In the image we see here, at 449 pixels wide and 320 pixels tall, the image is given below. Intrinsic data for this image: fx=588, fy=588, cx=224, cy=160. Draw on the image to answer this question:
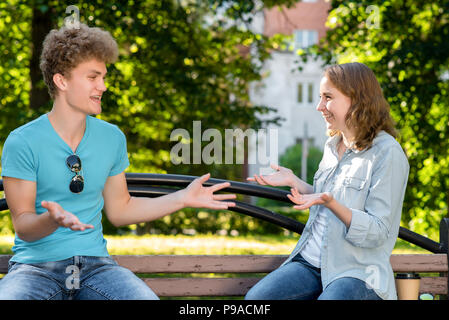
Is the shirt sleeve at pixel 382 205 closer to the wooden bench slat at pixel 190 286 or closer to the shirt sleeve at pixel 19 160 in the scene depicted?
the wooden bench slat at pixel 190 286

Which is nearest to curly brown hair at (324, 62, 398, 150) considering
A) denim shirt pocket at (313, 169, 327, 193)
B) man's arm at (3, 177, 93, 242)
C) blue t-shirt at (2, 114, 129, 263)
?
denim shirt pocket at (313, 169, 327, 193)

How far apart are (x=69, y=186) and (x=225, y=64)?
29.8 ft

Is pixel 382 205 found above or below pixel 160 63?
below

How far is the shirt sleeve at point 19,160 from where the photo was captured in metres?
2.37

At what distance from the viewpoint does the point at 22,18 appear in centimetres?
1109

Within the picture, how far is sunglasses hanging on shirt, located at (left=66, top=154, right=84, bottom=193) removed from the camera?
2.44 meters

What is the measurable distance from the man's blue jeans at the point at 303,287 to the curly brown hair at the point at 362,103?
632mm

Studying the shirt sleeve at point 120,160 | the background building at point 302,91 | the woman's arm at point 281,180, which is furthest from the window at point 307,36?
the shirt sleeve at point 120,160

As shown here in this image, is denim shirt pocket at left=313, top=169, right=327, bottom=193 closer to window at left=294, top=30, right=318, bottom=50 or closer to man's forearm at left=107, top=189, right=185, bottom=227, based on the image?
man's forearm at left=107, top=189, right=185, bottom=227

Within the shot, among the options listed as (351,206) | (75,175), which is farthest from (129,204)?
(351,206)

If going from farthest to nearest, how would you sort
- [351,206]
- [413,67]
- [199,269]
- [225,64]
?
[225,64], [413,67], [199,269], [351,206]

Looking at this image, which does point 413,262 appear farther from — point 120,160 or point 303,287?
point 120,160

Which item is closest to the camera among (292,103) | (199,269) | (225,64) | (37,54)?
(199,269)

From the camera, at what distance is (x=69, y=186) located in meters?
2.45
